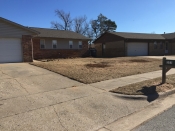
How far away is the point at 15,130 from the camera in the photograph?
335cm

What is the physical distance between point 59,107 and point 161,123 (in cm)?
268

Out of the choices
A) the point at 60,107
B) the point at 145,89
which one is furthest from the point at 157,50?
the point at 60,107

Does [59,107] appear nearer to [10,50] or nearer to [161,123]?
[161,123]

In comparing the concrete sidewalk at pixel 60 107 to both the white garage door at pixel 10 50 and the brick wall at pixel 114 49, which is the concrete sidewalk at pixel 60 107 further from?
the brick wall at pixel 114 49

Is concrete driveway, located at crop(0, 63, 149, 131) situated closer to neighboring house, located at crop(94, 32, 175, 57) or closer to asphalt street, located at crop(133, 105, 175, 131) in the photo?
asphalt street, located at crop(133, 105, 175, 131)

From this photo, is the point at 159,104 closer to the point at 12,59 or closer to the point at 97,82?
the point at 97,82

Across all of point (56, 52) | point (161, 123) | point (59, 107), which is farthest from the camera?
point (56, 52)

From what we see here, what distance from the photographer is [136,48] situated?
29266mm

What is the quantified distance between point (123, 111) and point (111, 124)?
840 mm

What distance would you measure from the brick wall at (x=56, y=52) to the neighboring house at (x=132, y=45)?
6.51 m

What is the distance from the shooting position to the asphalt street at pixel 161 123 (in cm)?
354

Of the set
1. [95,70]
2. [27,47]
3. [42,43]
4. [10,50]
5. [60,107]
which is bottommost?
[60,107]

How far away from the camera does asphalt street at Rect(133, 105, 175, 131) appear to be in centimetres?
354

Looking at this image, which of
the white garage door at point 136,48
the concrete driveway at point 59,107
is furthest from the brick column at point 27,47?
the white garage door at point 136,48
